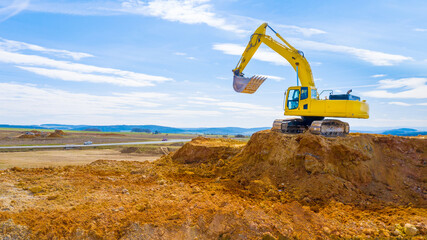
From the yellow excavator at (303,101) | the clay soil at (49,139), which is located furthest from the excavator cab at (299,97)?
the clay soil at (49,139)

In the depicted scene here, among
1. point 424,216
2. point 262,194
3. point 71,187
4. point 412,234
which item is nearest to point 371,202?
point 424,216

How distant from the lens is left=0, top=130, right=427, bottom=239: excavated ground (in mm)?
7992

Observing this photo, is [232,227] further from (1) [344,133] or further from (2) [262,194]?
(1) [344,133]

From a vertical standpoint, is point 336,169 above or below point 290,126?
below

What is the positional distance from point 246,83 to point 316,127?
15.8ft

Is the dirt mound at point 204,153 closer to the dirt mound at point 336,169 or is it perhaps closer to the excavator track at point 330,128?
the dirt mound at point 336,169

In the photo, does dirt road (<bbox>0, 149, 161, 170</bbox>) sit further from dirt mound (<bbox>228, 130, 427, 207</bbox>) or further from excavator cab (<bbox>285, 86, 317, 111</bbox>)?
excavator cab (<bbox>285, 86, 317, 111</bbox>)

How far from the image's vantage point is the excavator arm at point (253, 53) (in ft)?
51.3

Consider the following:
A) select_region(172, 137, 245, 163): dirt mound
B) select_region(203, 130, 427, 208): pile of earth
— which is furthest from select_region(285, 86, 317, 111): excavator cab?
select_region(172, 137, 245, 163): dirt mound

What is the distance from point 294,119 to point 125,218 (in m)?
10.5

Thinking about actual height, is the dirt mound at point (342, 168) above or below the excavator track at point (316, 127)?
below

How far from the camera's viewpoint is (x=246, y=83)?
53.0ft

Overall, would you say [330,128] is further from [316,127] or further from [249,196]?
[249,196]

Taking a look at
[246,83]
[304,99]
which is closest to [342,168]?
[304,99]
